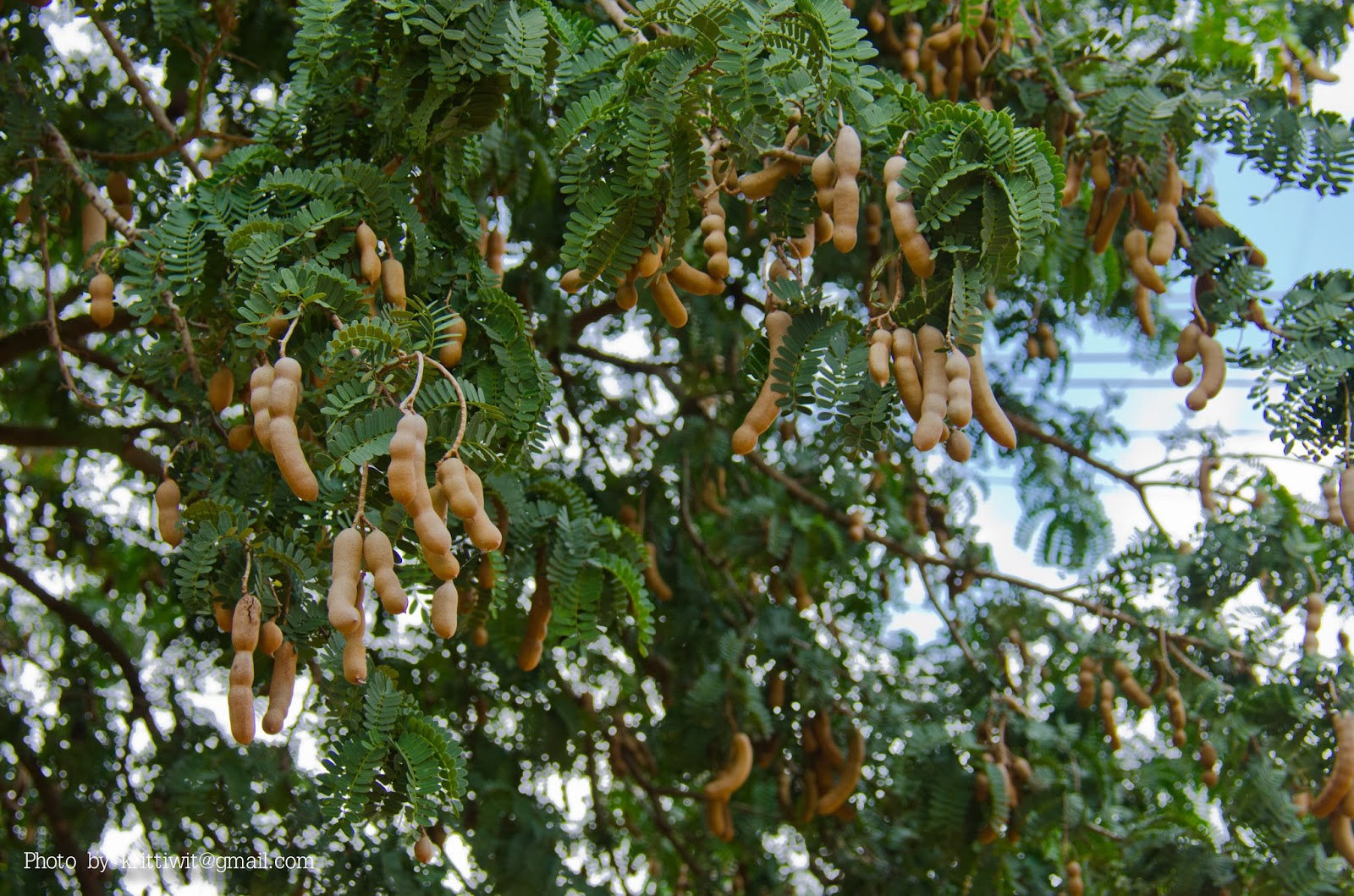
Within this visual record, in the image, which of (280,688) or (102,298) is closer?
(280,688)

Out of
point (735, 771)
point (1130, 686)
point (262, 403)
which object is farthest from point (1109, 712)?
point (262, 403)

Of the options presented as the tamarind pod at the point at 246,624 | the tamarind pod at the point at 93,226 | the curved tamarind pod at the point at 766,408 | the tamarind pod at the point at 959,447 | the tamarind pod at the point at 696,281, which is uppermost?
the tamarind pod at the point at 93,226

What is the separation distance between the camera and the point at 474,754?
390cm

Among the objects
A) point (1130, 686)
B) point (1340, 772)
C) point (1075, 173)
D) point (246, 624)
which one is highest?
point (1075, 173)

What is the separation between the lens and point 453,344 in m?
1.84

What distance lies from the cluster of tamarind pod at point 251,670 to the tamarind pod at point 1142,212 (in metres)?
1.90

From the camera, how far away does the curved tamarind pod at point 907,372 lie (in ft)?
5.40

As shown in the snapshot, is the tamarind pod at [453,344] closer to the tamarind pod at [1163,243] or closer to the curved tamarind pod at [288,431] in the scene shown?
the curved tamarind pod at [288,431]

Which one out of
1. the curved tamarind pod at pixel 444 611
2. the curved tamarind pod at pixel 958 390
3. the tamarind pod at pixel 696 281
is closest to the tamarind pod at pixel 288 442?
the curved tamarind pod at pixel 444 611

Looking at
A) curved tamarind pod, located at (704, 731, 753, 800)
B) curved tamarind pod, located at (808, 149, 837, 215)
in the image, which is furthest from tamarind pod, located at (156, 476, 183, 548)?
curved tamarind pod, located at (704, 731, 753, 800)

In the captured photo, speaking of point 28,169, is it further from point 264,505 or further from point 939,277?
point 939,277

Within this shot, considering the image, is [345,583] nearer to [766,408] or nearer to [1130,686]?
[766,408]

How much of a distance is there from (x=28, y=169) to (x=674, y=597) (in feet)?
7.79

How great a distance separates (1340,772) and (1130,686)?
70 centimetres
